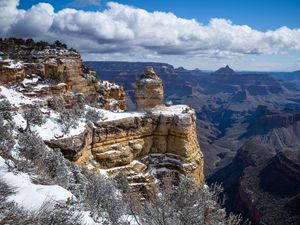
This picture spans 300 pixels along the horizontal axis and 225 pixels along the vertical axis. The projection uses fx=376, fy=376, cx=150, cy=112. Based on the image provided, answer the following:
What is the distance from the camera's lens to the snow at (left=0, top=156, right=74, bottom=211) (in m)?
11.2

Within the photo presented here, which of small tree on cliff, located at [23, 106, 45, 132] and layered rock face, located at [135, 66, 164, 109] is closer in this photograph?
small tree on cliff, located at [23, 106, 45, 132]

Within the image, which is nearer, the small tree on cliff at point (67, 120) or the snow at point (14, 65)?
the small tree on cliff at point (67, 120)

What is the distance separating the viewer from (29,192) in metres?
12.0

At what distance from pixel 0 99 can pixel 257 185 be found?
182 ft

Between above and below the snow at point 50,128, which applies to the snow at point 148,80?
above

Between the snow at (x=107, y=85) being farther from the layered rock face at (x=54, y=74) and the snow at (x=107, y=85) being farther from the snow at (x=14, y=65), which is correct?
the snow at (x=14, y=65)

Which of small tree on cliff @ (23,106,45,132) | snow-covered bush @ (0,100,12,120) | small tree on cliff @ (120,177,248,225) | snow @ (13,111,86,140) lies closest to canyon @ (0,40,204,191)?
snow @ (13,111,86,140)

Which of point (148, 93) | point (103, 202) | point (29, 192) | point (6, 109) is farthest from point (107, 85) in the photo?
point (29, 192)

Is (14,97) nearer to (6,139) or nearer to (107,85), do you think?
(6,139)

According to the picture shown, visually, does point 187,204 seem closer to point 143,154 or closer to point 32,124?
point 32,124

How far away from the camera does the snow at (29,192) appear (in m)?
11.2

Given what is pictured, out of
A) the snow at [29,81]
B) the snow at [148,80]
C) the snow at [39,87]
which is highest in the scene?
the snow at [148,80]

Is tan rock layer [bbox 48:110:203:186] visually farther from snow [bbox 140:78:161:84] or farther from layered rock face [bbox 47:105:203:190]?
snow [bbox 140:78:161:84]

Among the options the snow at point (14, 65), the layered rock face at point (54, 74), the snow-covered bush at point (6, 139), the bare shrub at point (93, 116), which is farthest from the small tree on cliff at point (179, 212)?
the snow at point (14, 65)
